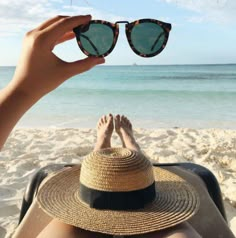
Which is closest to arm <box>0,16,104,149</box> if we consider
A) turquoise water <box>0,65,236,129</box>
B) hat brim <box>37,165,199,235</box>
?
hat brim <box>37,165,199,235</box>

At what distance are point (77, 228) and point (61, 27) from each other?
0.84 metres

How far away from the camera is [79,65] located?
101 centimetres

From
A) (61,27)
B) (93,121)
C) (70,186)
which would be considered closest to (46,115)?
(93,121)

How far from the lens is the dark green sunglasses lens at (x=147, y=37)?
1.47 metres

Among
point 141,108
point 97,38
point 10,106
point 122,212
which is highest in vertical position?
point 97,38

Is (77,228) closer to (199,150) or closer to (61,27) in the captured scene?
(61,27)

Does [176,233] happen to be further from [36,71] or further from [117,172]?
[36,71]

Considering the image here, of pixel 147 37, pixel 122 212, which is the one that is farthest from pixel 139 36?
pixel 122 212

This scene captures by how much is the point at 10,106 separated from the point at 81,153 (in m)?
3.84

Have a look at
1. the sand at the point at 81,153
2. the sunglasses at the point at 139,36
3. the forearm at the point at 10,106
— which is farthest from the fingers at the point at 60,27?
the sand at the point at 81,153

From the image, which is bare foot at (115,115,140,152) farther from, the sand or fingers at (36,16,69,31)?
fingers at (36,16,69,31)

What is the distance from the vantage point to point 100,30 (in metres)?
1.39

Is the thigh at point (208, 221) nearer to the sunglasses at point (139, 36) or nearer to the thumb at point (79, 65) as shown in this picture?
the sunglasses at point (139, 36)

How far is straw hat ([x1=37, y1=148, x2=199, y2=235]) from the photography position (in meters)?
1.54
